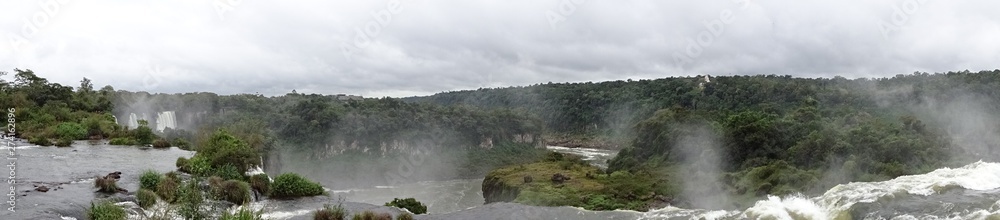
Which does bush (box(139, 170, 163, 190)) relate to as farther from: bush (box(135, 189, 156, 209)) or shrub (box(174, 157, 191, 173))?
shrub (box(174, 157, 191, 173))

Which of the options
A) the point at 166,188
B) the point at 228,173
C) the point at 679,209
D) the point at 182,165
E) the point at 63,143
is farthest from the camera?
the point at 63,143

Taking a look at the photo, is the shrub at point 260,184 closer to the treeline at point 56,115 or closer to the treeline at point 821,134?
the treeline at point 56,115

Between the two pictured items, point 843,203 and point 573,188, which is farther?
point 573,188

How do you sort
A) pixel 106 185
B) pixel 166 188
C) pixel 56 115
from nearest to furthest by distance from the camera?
pixel 166 188 → pixel 106 185 → pixel 56 115

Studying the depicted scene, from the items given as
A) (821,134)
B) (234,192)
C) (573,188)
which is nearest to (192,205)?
(234,192)

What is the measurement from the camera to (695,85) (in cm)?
15075

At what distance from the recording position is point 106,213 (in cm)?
1808

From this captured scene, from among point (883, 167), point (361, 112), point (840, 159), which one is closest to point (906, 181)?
point (883, 167)

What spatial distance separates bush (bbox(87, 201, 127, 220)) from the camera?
17875 mm

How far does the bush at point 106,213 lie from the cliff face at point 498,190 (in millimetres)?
39482

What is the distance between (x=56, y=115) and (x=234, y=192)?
40855 millimetres

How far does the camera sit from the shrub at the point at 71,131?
1741 inches

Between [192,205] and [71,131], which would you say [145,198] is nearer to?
[192,205]

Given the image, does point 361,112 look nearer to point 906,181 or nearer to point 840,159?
point 840,159
